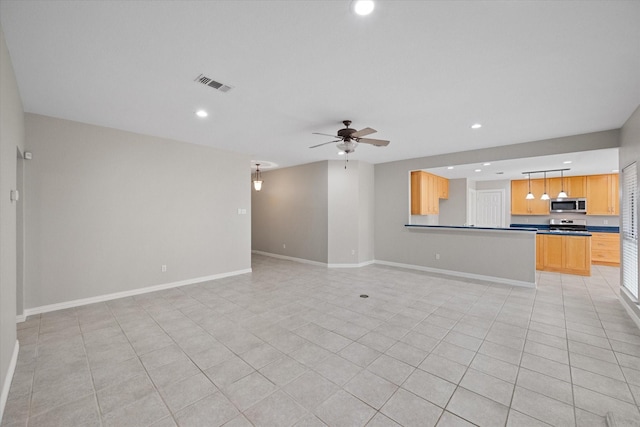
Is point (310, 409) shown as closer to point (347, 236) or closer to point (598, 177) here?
point (347, 236)

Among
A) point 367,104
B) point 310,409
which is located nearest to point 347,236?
point 367,104

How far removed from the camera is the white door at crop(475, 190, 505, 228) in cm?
859

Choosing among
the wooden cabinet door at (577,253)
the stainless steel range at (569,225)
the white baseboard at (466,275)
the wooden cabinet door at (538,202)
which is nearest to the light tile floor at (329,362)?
the white baseboard at (466,275)

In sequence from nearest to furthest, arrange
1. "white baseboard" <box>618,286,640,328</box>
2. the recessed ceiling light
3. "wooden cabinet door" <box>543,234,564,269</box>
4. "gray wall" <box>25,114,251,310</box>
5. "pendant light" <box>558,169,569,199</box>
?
the recessed ceiling light, "white baseboard" <box>618,286,640,328</box>, "gray wall" <box>25,114,251,310</box>, "wooden cabinet door" <box>543,234,564,269</box>, "pendant light" <box>558,169,569,199</box>

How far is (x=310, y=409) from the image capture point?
6.04 feet

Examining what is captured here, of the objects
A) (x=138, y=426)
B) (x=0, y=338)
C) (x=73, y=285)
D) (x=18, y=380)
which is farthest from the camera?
(x=73, y=285)

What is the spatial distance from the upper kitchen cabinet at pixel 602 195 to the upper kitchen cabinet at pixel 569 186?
12 cm

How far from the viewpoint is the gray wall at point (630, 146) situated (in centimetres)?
329

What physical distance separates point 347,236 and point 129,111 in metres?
4.86

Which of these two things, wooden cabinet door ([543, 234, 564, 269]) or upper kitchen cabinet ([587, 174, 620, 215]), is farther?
upper kitchen cabinet ([587, 174, 620, 215])

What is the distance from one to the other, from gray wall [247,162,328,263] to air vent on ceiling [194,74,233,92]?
3.92 m

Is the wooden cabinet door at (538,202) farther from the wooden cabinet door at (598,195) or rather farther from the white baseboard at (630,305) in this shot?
the white baseboard at (630,305)

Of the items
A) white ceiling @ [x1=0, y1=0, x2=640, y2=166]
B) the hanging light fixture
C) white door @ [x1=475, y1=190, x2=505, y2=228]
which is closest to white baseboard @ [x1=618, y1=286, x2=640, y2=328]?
white ceiling @ [x1=0, y1=0, x2=640, y2=166]

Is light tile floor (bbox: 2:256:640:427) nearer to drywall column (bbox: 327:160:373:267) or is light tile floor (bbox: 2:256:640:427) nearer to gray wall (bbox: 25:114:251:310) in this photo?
gray wall (bbox: 25:114:251:310)
